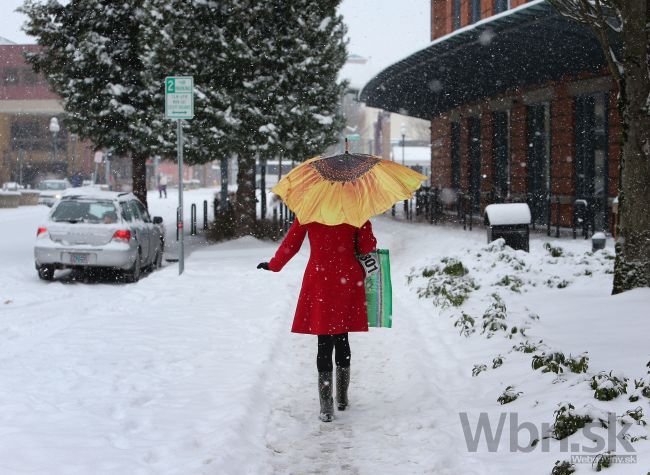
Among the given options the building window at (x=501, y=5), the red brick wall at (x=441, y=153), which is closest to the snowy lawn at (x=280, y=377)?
the building window at (x=501, y=5)

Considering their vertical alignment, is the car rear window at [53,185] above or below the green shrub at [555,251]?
above

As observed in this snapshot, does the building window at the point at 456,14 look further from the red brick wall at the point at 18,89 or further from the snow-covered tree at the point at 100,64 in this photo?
the red brick wall at the point at 18,89

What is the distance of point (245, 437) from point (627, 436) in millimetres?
2433

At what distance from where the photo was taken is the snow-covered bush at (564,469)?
14.3ft

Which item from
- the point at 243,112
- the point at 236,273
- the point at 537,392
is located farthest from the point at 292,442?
the point at 243,112

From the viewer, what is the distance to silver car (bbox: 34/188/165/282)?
13.7m

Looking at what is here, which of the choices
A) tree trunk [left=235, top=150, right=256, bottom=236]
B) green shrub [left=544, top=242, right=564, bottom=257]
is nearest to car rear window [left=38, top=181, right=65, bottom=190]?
tree trunk [left=235, top=150, right=256, bottom=236]

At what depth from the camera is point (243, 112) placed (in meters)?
19.6

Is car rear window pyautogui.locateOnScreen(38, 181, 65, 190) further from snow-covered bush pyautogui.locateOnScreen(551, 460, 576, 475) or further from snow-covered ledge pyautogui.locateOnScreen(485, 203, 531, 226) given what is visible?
snow-covered bush pyautogui.locateOnScreen(551, 460, 576, 475)

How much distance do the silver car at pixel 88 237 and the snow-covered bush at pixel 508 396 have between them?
9275 mm

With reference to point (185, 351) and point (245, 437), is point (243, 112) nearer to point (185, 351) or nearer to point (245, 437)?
point (185, 351)

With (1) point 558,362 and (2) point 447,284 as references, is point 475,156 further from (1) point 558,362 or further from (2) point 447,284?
(1) point 558,362

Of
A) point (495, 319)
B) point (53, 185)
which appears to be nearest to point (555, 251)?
point (495, 319)

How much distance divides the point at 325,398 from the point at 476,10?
78.3 feet
